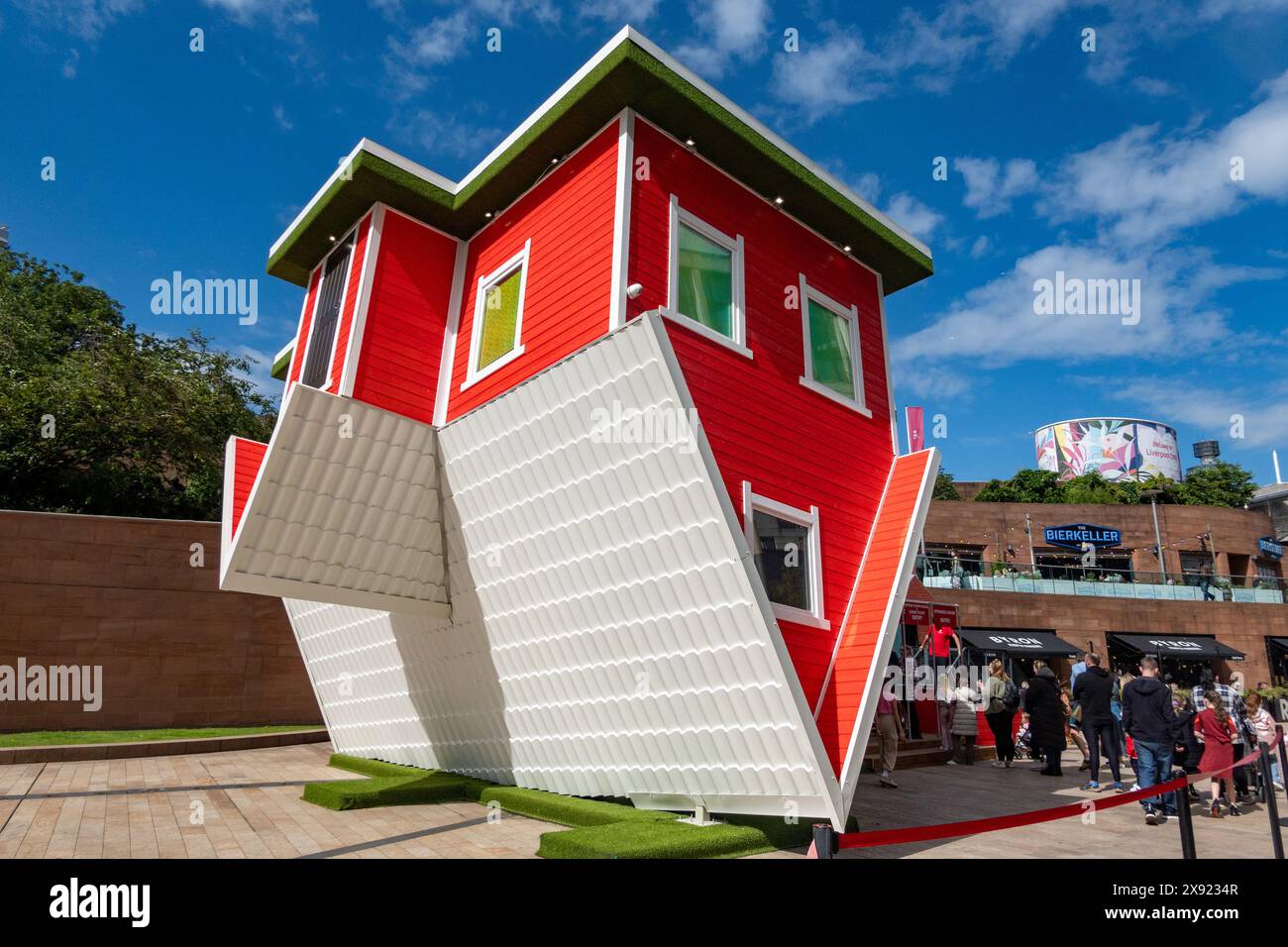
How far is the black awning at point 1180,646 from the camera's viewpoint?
32.2 m

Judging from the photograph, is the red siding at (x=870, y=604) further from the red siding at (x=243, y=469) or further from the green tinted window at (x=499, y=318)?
the red siding at (x=243, y=469)

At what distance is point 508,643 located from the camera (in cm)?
926

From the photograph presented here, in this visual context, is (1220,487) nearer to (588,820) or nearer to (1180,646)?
(1180,646)

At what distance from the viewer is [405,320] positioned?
10367mm

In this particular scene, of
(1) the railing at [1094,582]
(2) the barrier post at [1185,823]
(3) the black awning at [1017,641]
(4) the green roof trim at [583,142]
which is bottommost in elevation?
(3) the black awning at [1017,641]

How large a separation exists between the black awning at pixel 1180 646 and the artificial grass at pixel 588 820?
3079cm

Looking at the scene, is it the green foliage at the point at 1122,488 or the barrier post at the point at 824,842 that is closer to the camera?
the barrier post at the point at 824,842

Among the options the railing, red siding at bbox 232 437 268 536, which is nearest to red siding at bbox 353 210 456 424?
red siding at bbox 232 437 268 536

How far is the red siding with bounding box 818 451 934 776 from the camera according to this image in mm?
8023

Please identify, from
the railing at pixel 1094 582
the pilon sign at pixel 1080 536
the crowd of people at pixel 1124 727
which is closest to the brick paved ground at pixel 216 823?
the crowd of people at pixel 1124 727

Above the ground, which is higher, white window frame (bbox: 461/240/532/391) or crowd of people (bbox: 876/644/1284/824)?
white window frame (bbox: 461/240/532/391)

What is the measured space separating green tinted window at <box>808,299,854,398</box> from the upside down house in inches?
2.6

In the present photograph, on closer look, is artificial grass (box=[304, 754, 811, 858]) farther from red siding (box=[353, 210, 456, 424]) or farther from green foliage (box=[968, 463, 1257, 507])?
green foliage (box=[968, 463, 1257, 507])

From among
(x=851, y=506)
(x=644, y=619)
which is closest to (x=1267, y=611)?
(x=851, y=506)
